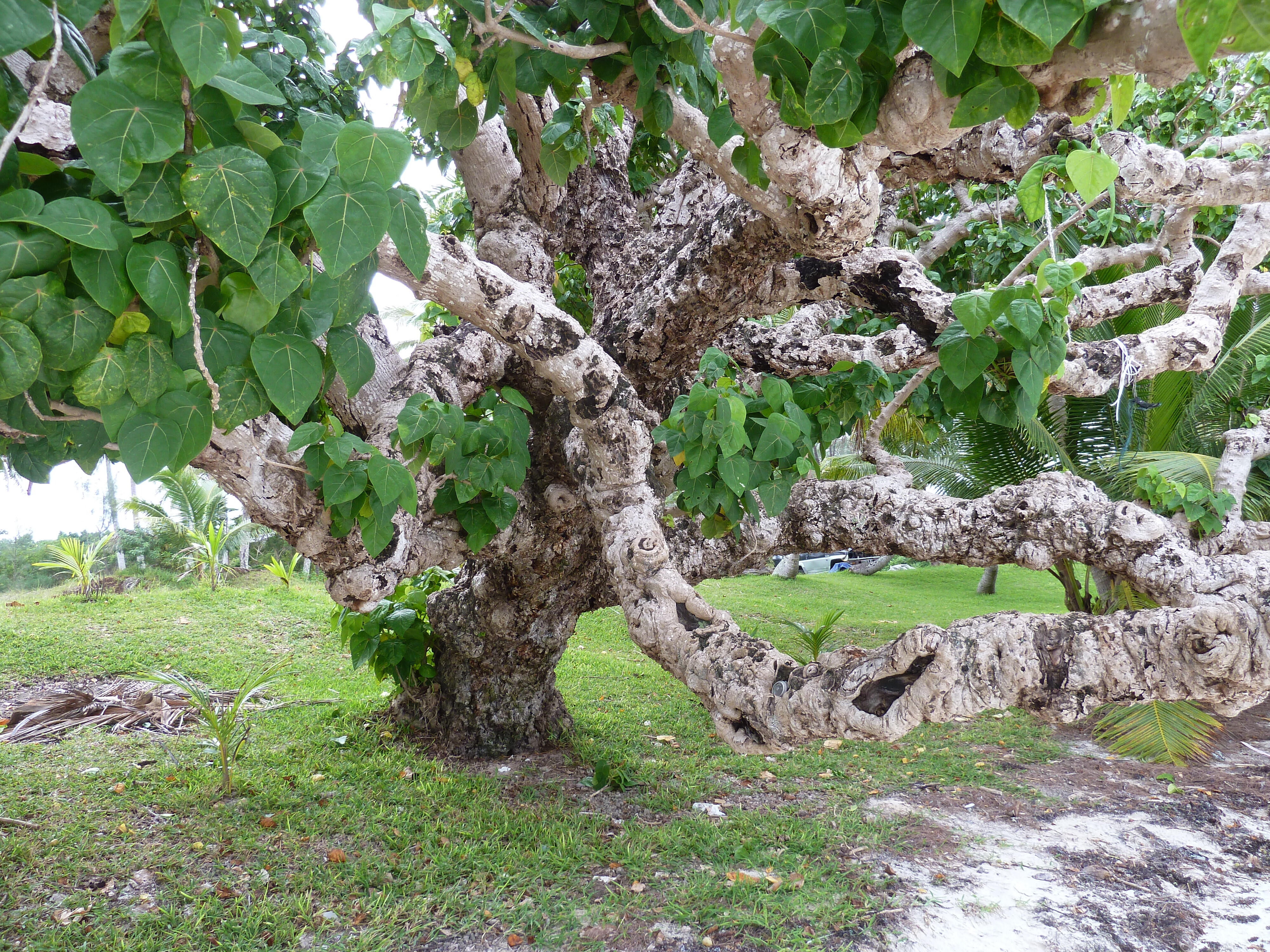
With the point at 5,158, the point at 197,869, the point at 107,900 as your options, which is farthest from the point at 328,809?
the point at 5,158

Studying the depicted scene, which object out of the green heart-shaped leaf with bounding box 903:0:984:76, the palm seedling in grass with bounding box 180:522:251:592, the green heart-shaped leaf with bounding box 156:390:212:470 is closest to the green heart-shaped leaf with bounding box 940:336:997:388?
the green heart-shaped leaf with bounding box 903:0:984:76

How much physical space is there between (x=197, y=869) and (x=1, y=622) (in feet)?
17.2

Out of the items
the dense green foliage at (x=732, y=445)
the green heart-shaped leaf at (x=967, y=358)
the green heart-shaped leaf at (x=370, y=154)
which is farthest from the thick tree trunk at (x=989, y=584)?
the green heart-shaped leaf at (x=370, y=154)

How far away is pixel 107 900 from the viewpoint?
2.66 m

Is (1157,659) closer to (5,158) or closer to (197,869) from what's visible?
(5,158)

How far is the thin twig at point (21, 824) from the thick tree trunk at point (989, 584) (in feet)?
36.5

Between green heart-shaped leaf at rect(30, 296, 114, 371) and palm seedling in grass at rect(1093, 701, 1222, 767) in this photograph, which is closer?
green heart-shaped leaf at rect(30, 296, 114, 371)

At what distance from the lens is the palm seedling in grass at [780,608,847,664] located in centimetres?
655

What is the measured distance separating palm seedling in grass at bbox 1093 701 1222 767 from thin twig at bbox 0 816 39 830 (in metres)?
5.81

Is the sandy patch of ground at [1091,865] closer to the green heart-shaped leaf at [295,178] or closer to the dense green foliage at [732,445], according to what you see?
the dense green foliage at [732,445]

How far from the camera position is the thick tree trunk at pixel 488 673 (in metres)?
4.05

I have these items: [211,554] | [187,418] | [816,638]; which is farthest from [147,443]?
[211,554]

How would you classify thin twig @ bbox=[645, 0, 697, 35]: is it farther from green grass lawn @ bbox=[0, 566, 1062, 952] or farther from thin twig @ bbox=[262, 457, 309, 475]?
green grass lawn @ bbox=[0, 566, 1062, 952]

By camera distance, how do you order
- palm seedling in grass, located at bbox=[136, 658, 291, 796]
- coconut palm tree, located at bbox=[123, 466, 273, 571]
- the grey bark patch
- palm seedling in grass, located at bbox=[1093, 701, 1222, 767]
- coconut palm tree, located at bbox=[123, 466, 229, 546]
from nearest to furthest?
the grey bark patch < palm seedling in grass, located at bbox=[136, 658, 291, 796] < palm seedling in grass, located at bbox=[1093, 701, 1222, 767] < coconut palm tree, located at bbox=[123, 466, 273, 571] < coconut palm tree, located at bbox=[123, 466, 229, 546]
